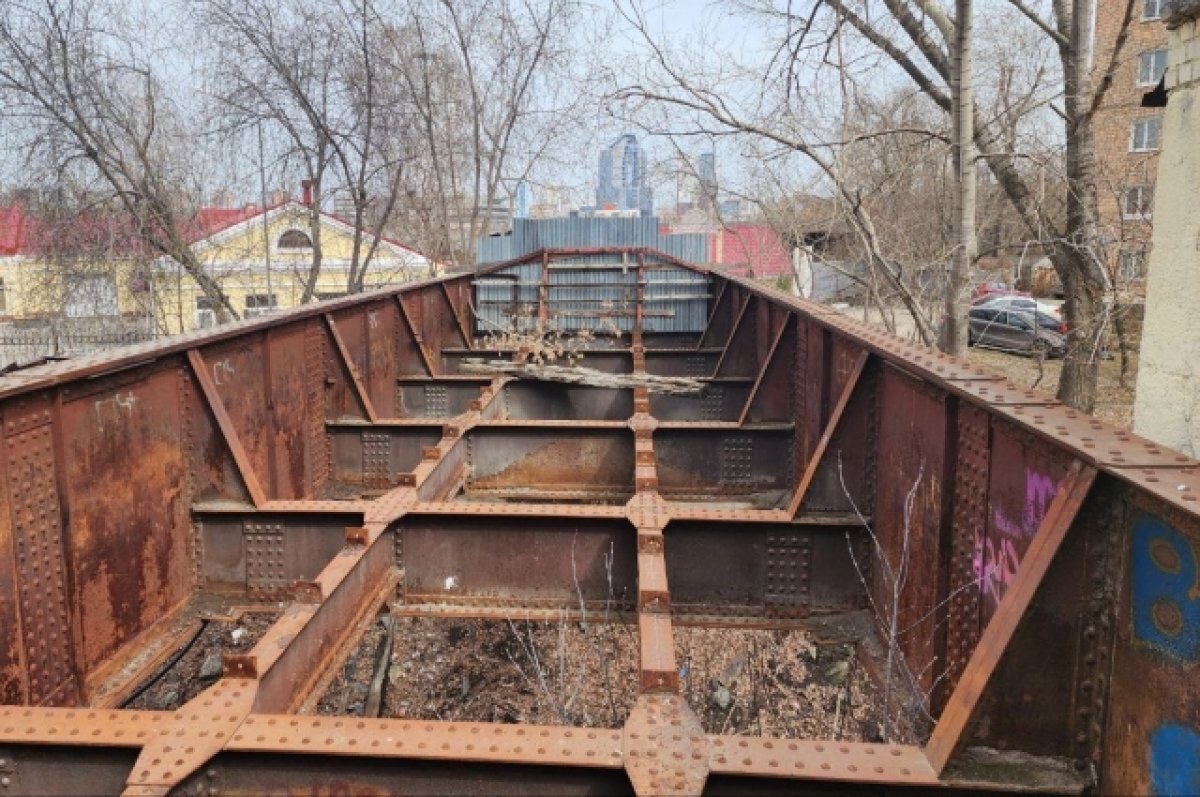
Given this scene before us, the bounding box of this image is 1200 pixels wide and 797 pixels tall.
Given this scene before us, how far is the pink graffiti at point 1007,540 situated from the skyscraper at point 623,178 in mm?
12534

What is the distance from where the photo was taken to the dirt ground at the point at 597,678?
4438 millimetres

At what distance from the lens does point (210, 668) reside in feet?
14.6

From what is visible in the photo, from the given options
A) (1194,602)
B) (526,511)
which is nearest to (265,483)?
(526,511)

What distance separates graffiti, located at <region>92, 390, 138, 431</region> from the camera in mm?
4262

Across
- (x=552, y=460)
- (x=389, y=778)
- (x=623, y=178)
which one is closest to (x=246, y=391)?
(x=552, y=460)

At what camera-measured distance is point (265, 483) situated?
6.02 m

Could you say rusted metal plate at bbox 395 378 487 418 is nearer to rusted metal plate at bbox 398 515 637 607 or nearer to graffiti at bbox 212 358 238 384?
graffiti at bbox 212 358 238 384

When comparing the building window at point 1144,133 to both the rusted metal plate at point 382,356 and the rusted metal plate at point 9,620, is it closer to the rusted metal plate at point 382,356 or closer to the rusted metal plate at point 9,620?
the rusted metal plate at point 382,356

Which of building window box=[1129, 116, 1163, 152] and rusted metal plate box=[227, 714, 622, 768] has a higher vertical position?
building window box=[1129, 116, 1163, 152]

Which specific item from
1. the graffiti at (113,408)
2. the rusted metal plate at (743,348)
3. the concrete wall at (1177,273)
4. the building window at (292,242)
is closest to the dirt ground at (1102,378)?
the rusted metal plate at (743,348)

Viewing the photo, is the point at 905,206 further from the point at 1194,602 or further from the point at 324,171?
the point at 1194,602

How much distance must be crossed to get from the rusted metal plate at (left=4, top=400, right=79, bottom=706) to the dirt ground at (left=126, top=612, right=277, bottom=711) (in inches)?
17.2

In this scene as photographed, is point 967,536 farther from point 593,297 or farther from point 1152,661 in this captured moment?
point 593,297

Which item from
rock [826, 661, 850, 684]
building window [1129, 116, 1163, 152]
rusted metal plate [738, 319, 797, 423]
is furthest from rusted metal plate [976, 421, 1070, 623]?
building window [1129, 116, 1163, 152]
